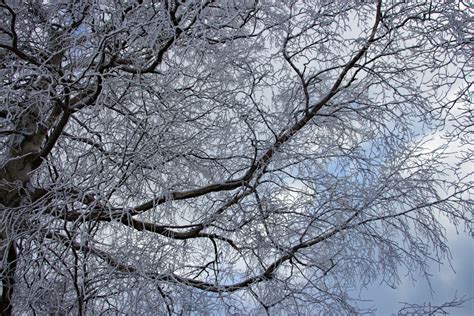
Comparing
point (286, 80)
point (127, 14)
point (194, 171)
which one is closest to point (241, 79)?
point (286, 80)

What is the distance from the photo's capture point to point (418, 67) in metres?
4.25

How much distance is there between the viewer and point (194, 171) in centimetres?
510

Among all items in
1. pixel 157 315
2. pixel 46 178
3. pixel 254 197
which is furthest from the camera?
pixel 46 178

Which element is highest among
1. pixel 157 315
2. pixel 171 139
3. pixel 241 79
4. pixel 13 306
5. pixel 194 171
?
pixel 241 79

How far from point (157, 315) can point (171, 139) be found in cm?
109

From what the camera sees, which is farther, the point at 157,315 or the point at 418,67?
the point at 418,67

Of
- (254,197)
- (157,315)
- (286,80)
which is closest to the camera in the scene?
(157,315)

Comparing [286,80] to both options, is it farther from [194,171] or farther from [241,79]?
[194,171]

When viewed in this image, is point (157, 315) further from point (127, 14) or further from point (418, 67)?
point (418, 67)

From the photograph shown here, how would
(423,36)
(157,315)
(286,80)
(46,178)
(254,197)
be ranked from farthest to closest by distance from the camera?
(46,178), (286,80), (254,197), (423,36), (157,315)

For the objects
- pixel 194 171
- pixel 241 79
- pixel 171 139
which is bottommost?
pixel 171 139

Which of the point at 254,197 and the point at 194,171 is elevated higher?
the point at 194,171

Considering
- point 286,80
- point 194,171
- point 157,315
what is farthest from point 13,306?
point 286,80

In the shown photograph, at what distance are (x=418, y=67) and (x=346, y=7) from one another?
653 millimetres
